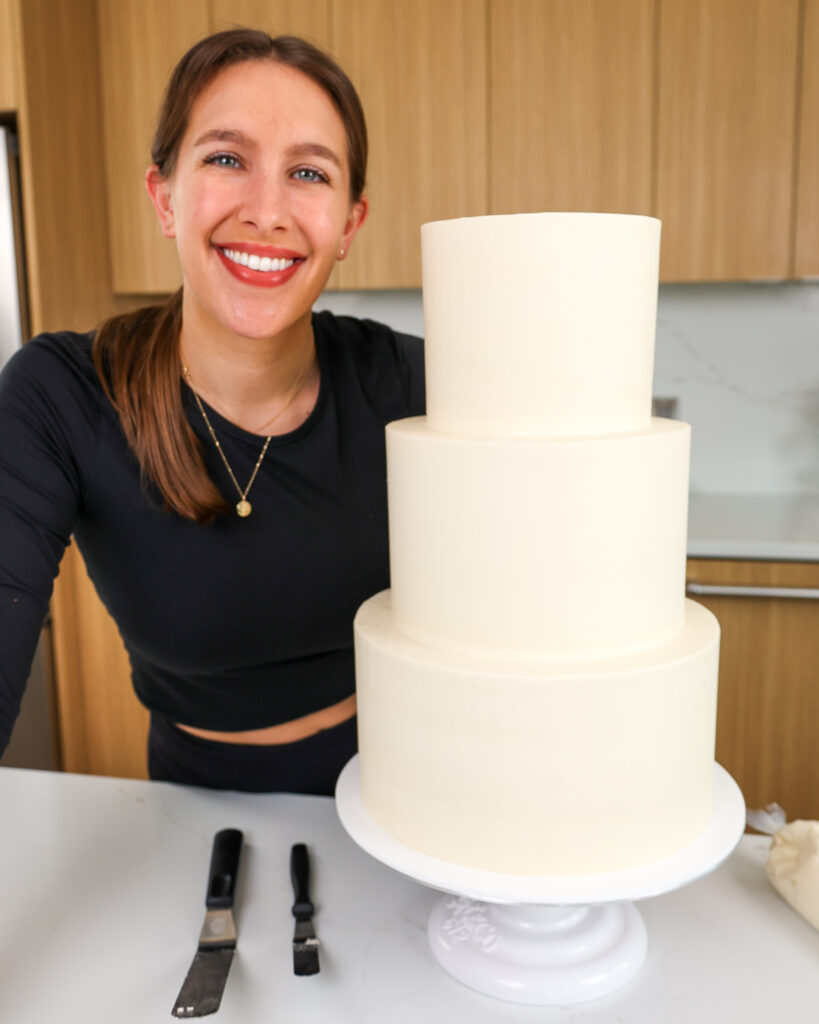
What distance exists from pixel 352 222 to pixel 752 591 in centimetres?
136

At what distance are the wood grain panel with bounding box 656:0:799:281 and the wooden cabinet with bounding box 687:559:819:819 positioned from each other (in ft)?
2.55

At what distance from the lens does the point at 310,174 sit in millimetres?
1069

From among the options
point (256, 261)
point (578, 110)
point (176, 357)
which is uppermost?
point (578, 110)

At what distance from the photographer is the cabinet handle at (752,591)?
6.82ft

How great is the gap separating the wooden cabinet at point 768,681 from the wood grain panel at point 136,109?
5.75 ft

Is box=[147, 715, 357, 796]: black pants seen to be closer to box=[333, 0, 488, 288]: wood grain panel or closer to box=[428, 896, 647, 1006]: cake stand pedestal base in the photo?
box=[428, 896, 647, 1006]: cake stand pedestal base

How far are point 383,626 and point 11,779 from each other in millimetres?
600

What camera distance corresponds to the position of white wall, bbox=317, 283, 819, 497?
103 inches

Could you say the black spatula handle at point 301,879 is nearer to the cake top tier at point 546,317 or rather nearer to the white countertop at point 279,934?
the white countertop at point 279,934

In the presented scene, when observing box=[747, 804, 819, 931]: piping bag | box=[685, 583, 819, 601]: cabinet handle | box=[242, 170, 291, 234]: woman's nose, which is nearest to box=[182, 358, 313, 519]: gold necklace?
box=[242, 170, 291, 234]: woman's nose

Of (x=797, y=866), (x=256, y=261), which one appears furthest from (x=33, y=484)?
(x=797, y=866)

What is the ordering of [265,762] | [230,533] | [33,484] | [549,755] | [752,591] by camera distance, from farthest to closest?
1. [752,591]
2. [265,762]
3. [230,533]
4. [33,484]
5. [549,755]

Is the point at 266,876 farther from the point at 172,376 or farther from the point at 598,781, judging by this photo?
the point at 172,376

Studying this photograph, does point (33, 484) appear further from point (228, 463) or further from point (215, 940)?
point (215, 940)
